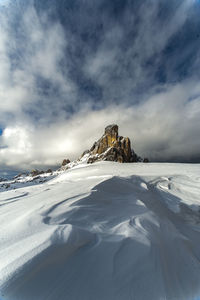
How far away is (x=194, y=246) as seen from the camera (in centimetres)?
209

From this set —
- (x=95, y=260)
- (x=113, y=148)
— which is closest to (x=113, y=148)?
(x=113, y=148)

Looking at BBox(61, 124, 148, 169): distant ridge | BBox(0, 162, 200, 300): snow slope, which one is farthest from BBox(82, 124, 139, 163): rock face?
BBox(0, 162, 200, 300): snow slope

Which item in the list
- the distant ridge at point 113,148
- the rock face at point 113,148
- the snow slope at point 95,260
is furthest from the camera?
the distant ridge at point 113,148

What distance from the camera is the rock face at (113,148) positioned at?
47188 mm

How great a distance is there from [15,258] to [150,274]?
156cm

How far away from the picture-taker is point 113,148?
160ft

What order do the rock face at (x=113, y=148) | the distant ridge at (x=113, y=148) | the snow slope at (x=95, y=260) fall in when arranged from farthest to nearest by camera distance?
the distant ridge at (x=113, y=148) → the rock face at (x=113, y=148) → the snow slope at (x=95, y=260)

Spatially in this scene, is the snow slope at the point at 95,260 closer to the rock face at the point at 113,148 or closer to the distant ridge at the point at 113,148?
the rock face at the point at 113,148

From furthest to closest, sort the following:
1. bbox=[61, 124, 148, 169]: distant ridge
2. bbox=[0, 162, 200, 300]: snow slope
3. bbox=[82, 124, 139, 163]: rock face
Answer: bbox=[61, 124, 148, 169]: distant ridge < bbox=[82, 124, 139, 163]: rock face < bbox=[0, 162, 200, 300]: snow slope

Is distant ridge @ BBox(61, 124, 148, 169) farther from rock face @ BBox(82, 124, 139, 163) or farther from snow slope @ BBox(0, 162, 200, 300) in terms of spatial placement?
snow slope @ BBox(0, 162, 200, 300)

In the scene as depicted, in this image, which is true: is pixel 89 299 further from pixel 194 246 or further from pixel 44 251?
pixel 194 246

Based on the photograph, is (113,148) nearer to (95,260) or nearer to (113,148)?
(113,148)

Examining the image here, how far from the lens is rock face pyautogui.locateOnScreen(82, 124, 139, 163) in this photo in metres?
47.2

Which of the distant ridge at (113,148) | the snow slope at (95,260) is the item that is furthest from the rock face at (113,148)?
the snow slope at (95,260)
